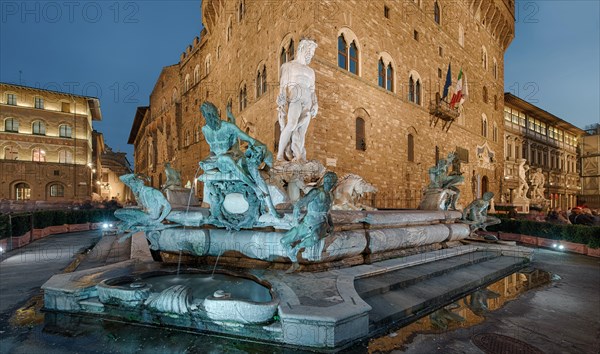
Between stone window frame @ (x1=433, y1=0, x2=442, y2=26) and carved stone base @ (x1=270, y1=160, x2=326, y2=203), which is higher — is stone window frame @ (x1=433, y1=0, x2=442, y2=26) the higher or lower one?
the higher one

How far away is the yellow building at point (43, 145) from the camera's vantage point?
32.6 m

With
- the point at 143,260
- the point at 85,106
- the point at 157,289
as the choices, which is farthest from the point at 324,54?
the point at 85,106

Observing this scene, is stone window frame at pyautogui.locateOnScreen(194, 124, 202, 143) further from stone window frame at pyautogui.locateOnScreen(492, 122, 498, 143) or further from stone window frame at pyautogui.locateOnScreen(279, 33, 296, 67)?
stone window frame at pyautogui.locateOnScreen(492, 122, 498, 143)

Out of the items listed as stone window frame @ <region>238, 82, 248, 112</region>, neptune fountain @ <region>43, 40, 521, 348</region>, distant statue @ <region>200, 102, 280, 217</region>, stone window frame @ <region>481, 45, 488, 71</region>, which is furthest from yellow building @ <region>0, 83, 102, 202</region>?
stone window frame @ <region>481, 45, 488, 71</region>

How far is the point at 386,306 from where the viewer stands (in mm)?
3408

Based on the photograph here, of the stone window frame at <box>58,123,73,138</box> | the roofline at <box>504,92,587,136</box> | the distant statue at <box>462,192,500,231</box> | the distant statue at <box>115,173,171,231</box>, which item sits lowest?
the distant statue at <box>462,192,500,231</box>

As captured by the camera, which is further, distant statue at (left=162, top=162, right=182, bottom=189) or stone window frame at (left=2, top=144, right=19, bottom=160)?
stone window frame at (left=2, top=144, right=19, bottom=160)

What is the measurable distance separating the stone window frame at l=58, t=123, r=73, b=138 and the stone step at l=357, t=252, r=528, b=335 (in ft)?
139

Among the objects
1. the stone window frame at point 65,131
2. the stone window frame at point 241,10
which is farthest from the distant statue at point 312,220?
the stone window frame at point 65,131

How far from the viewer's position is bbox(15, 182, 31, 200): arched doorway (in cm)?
3251

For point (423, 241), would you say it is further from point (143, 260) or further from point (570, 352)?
point (143, 260)

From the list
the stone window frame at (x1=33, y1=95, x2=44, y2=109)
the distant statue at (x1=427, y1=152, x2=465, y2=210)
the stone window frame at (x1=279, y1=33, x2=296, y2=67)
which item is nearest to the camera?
the distant statue at (x1=427, y1=152, x2=465, y2=210)

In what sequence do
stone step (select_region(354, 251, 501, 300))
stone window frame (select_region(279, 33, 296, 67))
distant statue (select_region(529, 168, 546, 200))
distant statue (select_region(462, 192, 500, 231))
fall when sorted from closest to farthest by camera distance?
stone step (select_region(354, 251, 501, 300))
distant statue (select_region(462, 192, 500, 231))
stone window frame (select_region(279, 33, 296, 67))
distant statue (select_region(529, 168, 546, 200))

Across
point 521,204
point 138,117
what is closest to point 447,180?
point 521,204
